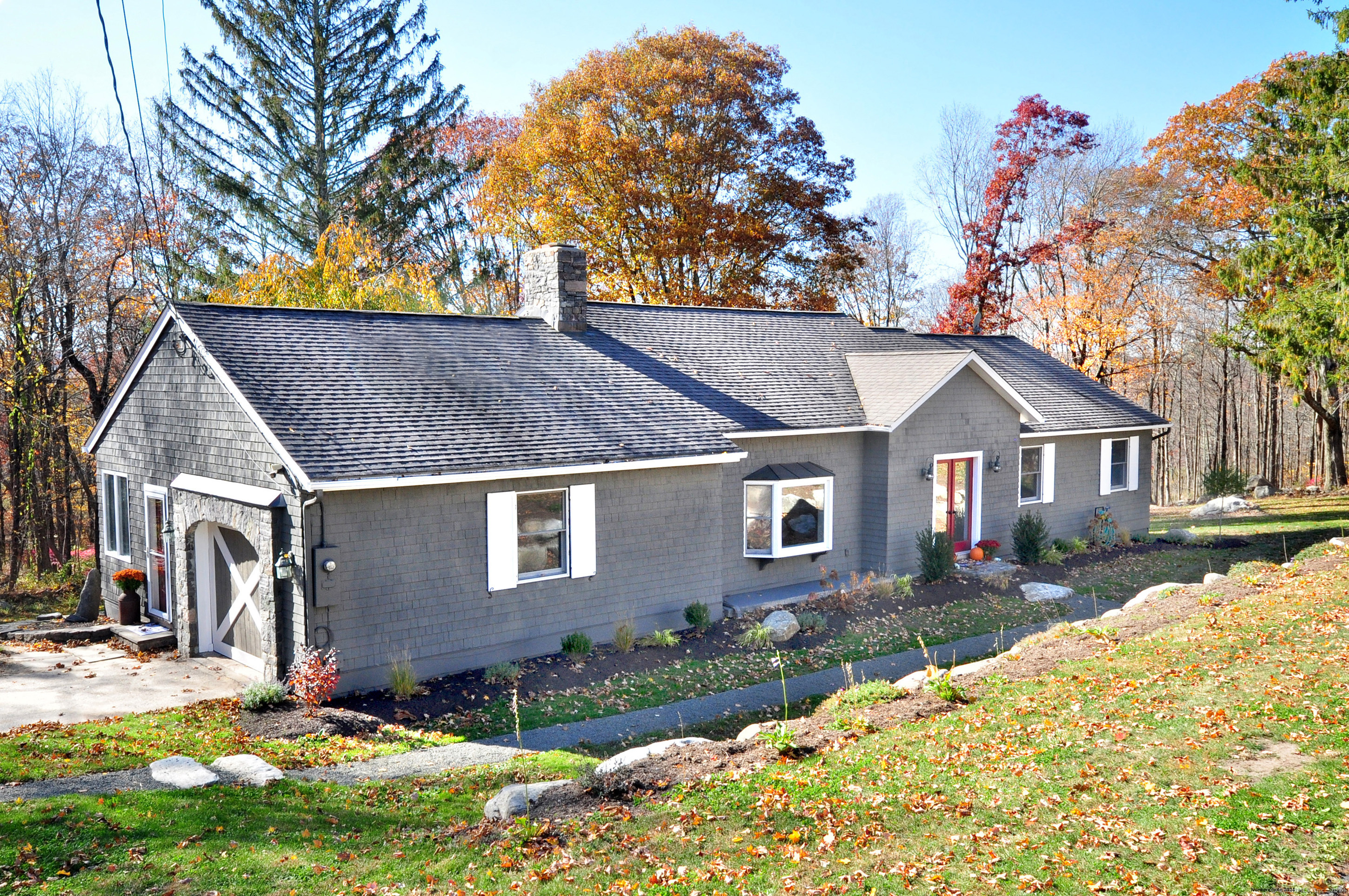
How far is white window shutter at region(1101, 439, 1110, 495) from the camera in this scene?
869 inches

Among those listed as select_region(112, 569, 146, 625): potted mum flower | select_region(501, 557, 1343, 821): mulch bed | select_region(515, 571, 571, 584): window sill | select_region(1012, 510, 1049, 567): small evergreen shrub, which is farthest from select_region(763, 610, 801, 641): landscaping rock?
select_region(112, 569, 146, 625): potted mum flower

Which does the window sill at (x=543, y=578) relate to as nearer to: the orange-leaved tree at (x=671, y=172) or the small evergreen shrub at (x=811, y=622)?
the small evergreen shrub at (x=811, y=622)

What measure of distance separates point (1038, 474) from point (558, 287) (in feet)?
39.6

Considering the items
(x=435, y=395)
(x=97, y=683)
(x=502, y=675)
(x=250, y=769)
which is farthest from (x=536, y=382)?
(x=250, y=769)

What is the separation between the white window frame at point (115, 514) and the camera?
1483cm

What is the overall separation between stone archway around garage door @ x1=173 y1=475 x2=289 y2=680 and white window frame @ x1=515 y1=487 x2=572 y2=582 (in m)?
3.26

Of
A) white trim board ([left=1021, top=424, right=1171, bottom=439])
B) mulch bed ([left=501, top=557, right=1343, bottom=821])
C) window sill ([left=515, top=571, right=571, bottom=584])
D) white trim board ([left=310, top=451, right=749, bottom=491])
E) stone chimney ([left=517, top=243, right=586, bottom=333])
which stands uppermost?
stone chimney ([left=517, top=243, right=586, bottom=333])

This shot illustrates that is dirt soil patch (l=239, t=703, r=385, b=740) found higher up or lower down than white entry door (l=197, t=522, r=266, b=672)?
lower down

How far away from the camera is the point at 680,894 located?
5.45 m

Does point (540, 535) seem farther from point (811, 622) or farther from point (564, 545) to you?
point (811, 622)

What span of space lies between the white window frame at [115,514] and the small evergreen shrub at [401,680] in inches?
264

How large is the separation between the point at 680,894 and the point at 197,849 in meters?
3.38

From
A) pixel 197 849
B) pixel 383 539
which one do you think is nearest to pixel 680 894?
pixel 197 849

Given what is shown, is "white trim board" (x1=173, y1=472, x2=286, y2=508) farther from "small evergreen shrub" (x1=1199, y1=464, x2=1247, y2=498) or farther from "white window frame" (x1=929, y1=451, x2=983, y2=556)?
"small evergreen shrub" (x1=1199, y1=464, x2=1247, y2=498)
